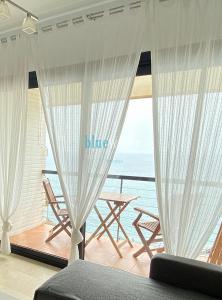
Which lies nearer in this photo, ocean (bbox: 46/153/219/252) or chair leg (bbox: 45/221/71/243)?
ocean (bbox: 46/153/219/252)

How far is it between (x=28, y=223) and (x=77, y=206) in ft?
5.49

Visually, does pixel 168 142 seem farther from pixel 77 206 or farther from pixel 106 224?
pixel 106 224

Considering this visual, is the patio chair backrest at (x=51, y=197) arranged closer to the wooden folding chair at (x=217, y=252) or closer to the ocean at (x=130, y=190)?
the ocean at (x=130, y=190)

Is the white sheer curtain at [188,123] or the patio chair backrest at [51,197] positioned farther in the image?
the patio chair backrest at [51,197]

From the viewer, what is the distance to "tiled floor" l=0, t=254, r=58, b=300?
2.18m

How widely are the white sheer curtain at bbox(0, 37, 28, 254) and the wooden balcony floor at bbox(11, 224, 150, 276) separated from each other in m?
0.44

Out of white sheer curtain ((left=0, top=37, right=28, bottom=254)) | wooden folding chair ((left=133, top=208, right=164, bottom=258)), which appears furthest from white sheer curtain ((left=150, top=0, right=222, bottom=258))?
white sheer curtain ((left=0, top=37, right=28, bottom=254))

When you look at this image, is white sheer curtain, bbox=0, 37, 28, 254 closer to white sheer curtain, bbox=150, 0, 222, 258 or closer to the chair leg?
the chair leg

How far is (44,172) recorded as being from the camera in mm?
3764

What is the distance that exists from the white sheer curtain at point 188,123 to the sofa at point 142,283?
0.30 m

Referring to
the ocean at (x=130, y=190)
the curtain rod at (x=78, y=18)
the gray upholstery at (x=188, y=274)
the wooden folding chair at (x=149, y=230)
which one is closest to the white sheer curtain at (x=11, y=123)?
the curtain rod at (x=78, y=18)

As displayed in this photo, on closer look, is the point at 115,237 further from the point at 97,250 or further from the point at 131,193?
the point at 131,193

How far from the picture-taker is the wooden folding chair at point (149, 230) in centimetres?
270

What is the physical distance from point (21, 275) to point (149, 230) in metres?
1.35
